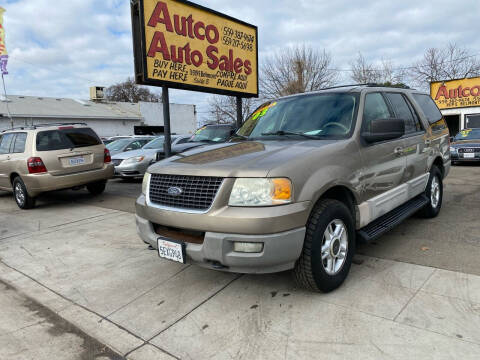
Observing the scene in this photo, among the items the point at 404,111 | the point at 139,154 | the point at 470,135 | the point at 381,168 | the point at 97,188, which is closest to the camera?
the point at 381,168

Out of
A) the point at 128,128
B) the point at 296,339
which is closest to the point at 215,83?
the point at 296,339

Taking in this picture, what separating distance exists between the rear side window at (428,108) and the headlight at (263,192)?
3.31 metres

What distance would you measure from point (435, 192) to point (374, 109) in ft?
7.20

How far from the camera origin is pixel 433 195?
5.21 metres

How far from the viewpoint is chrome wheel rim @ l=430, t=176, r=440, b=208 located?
5.10 meters

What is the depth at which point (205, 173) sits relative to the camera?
2.82m

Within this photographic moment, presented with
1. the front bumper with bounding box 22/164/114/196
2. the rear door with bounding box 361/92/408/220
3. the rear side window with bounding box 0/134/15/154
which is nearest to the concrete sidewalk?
the rear door with bounding box 361/92/408/220

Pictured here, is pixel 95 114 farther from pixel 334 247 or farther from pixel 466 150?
pixel 334 247

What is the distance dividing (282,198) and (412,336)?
1256 millimetres

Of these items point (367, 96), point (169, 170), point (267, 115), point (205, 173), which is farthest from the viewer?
point (267, 115)

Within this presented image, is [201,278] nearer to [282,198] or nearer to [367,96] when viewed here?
[282,198]

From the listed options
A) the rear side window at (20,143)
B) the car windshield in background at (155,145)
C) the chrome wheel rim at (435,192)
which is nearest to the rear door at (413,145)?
the chrome wheel rim at (435,192)

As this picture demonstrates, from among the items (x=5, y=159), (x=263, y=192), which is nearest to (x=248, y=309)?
(x=263, y=192)

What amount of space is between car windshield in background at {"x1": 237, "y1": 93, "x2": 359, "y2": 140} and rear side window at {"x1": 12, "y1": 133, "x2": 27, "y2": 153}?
523 cm
